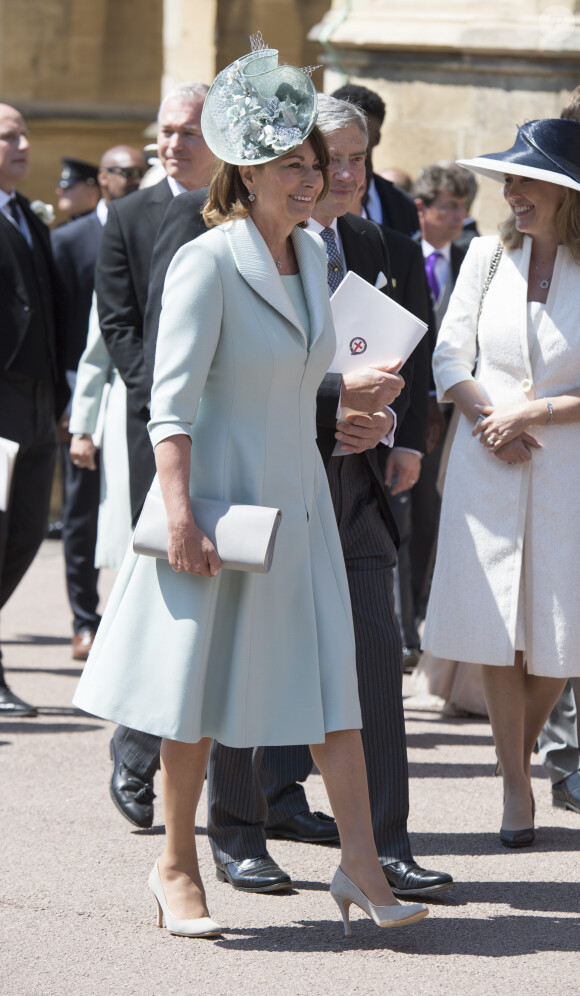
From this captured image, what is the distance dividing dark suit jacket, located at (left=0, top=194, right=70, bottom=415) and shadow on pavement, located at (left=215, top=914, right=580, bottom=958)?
3.56 meters

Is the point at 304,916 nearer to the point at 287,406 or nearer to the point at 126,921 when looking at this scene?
the point at 126,921

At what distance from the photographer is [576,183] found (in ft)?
16.5

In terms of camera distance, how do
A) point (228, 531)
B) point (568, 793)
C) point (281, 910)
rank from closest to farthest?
point (228, 531)
point (281, 910)
point (568, 793)

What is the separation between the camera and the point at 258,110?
4.05 m

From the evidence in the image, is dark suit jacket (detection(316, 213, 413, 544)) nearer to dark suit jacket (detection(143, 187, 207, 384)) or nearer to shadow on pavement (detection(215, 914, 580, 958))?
dark suit jacket (detection(143, 187, 207, 384))

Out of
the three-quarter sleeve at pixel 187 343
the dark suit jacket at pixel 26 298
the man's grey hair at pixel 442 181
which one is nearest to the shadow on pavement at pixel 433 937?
the three-quarter sleeve at pixel 187 343

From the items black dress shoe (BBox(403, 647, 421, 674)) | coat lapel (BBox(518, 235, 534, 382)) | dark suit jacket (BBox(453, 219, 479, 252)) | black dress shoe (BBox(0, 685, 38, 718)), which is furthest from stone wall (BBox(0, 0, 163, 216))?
coat lapel (BBox(518, 235, 534, 382))

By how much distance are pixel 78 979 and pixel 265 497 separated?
121cm

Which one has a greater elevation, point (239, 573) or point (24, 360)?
point (24, 360)

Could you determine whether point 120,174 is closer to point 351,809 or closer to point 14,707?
point 14,707

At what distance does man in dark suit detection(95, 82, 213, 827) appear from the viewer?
18.5ft

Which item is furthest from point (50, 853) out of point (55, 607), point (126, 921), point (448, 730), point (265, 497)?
point (55, 607)

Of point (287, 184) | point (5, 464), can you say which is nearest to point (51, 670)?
point (5, 464)

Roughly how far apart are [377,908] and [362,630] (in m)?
0.90
